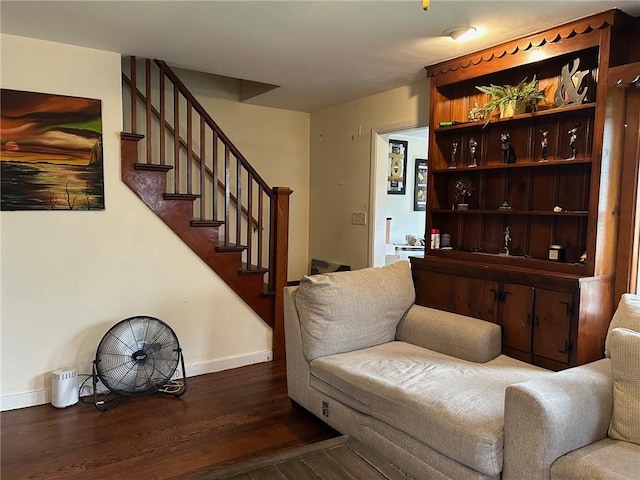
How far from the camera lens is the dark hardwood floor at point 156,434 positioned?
2303 millimetres

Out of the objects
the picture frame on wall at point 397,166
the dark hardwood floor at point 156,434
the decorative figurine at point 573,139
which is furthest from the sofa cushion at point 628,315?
the picture frame on wall at point 397,166

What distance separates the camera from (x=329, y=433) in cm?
264

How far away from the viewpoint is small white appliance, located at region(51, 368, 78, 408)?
294 centimetres

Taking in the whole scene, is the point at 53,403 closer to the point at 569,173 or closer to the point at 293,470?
the point at 293,470

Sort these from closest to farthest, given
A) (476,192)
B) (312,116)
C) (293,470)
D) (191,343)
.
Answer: (293,470), (476,192), (191,343), (312,116)

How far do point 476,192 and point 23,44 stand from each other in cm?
312

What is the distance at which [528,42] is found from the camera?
2734 millimetres

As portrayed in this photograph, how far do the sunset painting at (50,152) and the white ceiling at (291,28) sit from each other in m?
0.41

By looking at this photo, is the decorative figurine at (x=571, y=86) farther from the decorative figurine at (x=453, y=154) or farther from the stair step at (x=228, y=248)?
the stair step at (x=228, y=248)

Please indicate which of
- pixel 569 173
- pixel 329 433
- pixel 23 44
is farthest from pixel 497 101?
pixel 23 44

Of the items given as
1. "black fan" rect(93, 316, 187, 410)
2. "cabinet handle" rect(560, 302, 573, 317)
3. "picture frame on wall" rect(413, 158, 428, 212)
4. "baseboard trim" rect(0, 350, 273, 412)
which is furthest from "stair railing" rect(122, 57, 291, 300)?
"picture frame on wall" rect(413, 158, 428, 212)

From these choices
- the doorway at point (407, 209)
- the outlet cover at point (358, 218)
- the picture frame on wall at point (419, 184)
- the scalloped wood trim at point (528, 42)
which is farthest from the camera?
the picture frame on wall at point (419, 184)

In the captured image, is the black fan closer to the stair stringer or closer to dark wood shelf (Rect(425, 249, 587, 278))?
the stair stringer

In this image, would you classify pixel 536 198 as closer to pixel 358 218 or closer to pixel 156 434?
pixel 358 218
